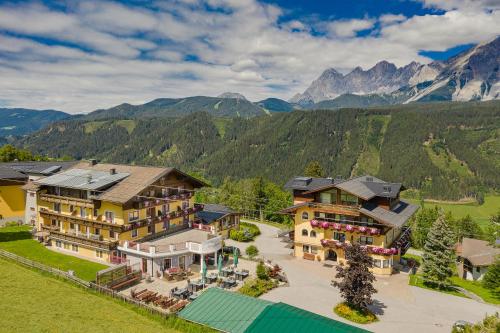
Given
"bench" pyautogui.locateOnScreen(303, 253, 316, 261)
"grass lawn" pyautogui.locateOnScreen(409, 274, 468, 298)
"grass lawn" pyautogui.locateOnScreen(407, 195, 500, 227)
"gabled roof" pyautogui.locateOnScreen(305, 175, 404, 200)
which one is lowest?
"grass lawn" pyautogui.locateOnScreen(407, 195, 500, 227)

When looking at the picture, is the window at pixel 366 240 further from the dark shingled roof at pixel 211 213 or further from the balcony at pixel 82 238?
the balcony at pixel 82 238

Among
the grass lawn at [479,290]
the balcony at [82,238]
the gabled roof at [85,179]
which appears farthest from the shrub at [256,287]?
the grass lawn at [479,290]

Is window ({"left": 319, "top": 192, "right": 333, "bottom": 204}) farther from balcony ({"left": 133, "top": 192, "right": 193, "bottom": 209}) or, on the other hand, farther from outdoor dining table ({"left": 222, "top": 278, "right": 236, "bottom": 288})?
outdoor dining table ({"left": 222, "top": 278, "right": 236, "bottom": 288})

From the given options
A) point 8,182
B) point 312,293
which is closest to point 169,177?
point 312,293

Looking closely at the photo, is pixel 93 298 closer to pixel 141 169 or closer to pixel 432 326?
pixel 141 169

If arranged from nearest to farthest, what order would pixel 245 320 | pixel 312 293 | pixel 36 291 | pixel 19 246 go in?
1. pixel 245 320
2. pixel 36 291
3. pixel 312 293
4. pixel 19 246

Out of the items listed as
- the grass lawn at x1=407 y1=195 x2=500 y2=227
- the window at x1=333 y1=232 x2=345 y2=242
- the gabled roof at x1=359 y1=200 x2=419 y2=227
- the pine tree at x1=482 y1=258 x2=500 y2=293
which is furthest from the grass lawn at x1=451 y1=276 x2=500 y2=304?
the grass lawn at x1=407 y1=195 x2=500 y2=227
